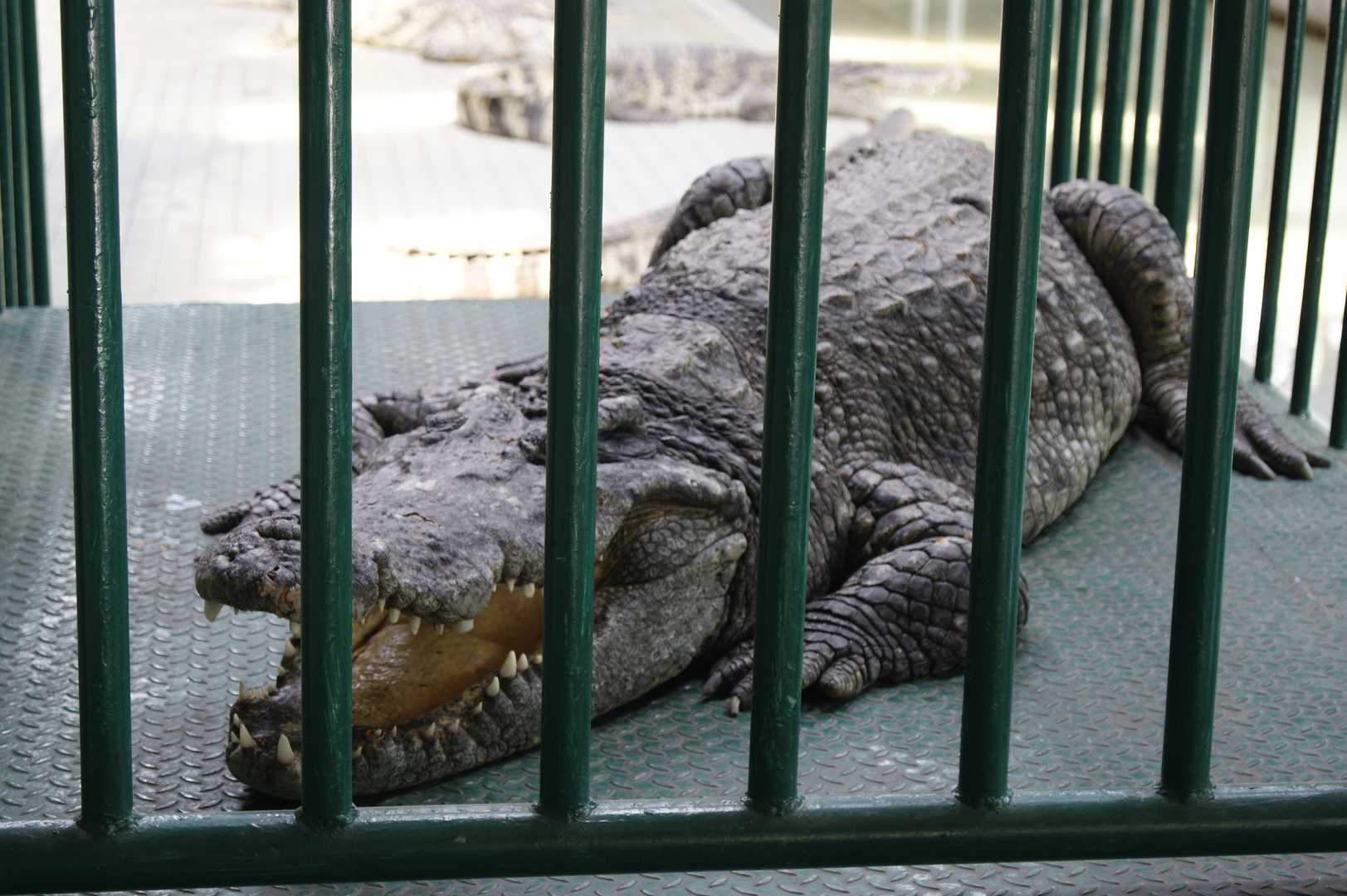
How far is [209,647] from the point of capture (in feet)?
6.84

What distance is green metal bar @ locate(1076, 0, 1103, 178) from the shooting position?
342 centimetres

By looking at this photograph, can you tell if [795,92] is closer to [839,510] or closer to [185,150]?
[839,510]

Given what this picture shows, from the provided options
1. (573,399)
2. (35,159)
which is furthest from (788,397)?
(35,159)

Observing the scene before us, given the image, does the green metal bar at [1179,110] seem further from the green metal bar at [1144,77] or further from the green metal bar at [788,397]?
the green metal bar at [788,397]

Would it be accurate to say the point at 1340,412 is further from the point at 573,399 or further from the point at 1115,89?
the point at 573,399

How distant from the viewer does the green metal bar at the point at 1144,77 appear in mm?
3338

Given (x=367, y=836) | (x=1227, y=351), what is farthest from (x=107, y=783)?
(x=1227, y=351)

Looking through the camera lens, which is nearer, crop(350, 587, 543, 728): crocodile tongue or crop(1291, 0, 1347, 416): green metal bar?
crop(350, 587, 543, 728): crocodile tongue

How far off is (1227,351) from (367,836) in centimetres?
83

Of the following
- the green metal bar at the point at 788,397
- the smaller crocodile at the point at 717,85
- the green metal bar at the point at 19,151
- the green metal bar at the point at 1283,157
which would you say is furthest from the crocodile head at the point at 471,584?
the smaller crocodile at the point at 717,85

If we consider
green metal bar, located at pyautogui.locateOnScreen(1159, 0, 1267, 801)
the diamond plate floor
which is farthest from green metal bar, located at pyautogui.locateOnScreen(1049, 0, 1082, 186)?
green metal bar, located at pyautogui.locateOnScreen(1159, 0, 1267, 801)

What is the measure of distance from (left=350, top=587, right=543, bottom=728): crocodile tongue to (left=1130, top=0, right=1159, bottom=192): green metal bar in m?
2.23

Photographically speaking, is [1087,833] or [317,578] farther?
[1087,833]

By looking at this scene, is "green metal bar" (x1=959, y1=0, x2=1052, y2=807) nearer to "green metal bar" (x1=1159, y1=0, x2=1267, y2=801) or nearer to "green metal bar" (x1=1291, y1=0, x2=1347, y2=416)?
"green metal bar" (x1=1159, y1=0, x2=1267, y2=801)
